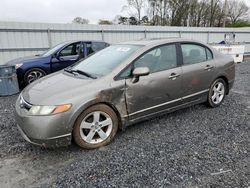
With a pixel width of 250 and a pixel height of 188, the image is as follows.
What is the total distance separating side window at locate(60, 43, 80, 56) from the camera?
7210 millimetres

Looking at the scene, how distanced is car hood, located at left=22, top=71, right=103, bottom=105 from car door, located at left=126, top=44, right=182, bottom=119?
0.66m

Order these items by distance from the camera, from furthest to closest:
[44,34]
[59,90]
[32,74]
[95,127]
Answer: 1. [44,34]
2. [32,74]
3. [95,127]
4. [59,90]

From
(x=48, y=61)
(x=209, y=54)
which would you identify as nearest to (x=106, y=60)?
(x=209, y=54)

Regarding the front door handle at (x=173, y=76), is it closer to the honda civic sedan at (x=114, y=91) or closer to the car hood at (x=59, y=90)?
the honda civic sedan at (x=114, y=91)

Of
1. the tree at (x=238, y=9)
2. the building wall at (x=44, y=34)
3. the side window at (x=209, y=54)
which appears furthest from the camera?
the tree at (x=238, y=9)

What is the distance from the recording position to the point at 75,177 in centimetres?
250

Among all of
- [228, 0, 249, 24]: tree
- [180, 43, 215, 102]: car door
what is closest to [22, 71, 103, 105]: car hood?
[180, 43, 215, 102]: car door

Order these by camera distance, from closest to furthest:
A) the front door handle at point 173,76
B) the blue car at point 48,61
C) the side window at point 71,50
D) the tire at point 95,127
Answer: the tire at point 95,127, the front door handle at point 173,76, the blue car at point 48,61, the side window at point 71,50

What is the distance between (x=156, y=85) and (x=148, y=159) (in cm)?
126

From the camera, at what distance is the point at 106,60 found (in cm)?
369

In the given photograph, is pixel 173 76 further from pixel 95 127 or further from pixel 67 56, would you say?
pixel 67 56

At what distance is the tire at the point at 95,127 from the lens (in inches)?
117

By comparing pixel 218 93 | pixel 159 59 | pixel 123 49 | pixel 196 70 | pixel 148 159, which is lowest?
pixel 148 159

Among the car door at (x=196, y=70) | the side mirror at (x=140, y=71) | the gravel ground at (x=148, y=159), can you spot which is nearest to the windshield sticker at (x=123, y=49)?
the side mirror at (x=140, y=71)
